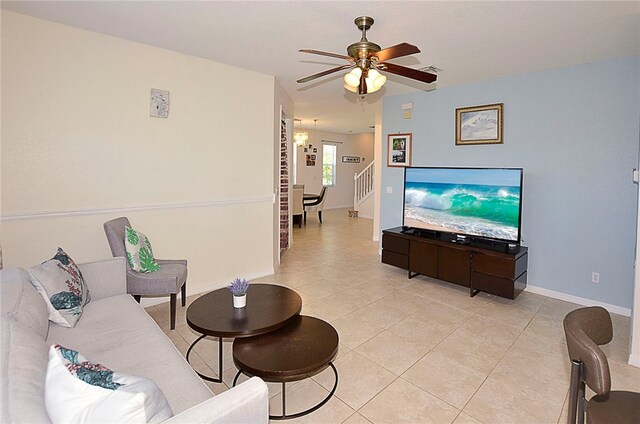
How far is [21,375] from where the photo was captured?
1.04m

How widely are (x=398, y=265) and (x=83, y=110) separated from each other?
383cm

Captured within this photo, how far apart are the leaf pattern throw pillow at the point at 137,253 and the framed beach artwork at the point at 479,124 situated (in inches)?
155

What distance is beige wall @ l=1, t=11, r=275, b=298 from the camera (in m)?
2.70

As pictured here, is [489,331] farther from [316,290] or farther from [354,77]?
[354,77]

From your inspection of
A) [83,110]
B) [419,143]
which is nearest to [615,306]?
[419,143]

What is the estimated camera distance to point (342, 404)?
6.75ft

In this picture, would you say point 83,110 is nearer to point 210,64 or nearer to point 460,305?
point 210,64

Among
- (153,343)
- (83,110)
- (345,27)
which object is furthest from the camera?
(83,110)

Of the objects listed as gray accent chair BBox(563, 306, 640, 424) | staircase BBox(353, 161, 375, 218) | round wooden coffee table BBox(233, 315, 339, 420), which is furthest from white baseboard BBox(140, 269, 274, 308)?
staircase BBox(353, 161, 375, 218)

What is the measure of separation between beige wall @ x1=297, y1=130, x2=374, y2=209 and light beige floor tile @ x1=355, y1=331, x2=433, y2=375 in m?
7.87

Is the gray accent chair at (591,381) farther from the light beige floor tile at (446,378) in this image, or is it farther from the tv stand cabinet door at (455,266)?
the tv stand cabinet door at (455,266)

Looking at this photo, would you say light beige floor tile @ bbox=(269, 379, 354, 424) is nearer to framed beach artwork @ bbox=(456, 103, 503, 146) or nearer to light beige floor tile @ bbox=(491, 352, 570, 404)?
light beige floor tile @ bbox=(491, 352, 570, 404)

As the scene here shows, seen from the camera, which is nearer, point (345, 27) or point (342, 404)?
point (342, 404)

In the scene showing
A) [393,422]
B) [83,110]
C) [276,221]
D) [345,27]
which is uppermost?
[345,27]
